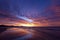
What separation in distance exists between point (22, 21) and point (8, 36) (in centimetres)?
25

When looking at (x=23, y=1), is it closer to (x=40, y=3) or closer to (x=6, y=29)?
(x=40, y=3)

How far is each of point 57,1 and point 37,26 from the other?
383 millimetres

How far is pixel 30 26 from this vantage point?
3.22 ft

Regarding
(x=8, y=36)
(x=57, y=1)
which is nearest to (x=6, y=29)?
(x=8, y=36)

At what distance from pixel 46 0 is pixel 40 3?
0.26ft

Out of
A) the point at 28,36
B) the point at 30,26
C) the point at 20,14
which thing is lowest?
the point at 28,36

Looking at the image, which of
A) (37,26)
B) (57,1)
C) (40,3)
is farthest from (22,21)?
(57,1)

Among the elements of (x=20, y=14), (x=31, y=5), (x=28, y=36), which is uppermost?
(x=31, y=5)

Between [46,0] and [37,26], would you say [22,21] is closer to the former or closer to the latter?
[37,26]

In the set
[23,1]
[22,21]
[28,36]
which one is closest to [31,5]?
[23,1]

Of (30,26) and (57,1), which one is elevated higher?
(57,1)

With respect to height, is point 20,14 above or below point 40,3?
below

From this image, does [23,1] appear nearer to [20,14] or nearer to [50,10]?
[20,14]

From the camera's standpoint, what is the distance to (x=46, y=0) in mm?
979
